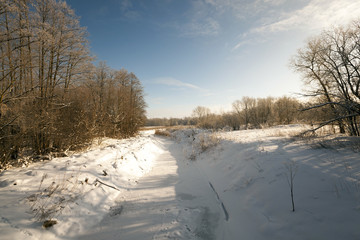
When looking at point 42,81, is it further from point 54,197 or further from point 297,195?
point 297,195

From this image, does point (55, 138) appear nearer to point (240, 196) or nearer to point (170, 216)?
point (170, 216)

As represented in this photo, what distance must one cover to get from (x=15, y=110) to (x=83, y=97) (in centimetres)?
353

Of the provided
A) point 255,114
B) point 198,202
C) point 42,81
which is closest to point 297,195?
point 198,202

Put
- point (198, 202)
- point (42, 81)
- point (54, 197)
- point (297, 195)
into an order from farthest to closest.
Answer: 1. point (42, 81)
2. point (198, 202)
3. point (54, 197)
4. point (297, 195)

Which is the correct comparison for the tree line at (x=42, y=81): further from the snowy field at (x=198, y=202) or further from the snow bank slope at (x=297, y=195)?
the snow bank slope at (x=297, y=195)

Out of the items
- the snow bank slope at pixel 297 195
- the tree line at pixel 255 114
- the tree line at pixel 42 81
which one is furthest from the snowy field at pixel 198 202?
the tree line at pixel 255 114

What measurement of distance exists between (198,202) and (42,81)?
8051mm

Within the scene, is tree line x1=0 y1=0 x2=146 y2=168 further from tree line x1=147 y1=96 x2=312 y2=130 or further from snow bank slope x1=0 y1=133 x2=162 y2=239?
tree line x1=147 y1=96 x2=312 y2=130

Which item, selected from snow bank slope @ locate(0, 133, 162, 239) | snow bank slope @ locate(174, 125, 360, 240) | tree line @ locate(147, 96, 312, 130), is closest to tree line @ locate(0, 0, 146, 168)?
snow bank slope @ locate(0, 133, 162, 239)

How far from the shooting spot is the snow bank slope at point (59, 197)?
7.50 ft

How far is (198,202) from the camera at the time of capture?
3.67 meters

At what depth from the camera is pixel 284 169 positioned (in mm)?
3596

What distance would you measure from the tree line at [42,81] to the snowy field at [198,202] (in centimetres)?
275

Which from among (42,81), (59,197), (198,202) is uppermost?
(42,81)
